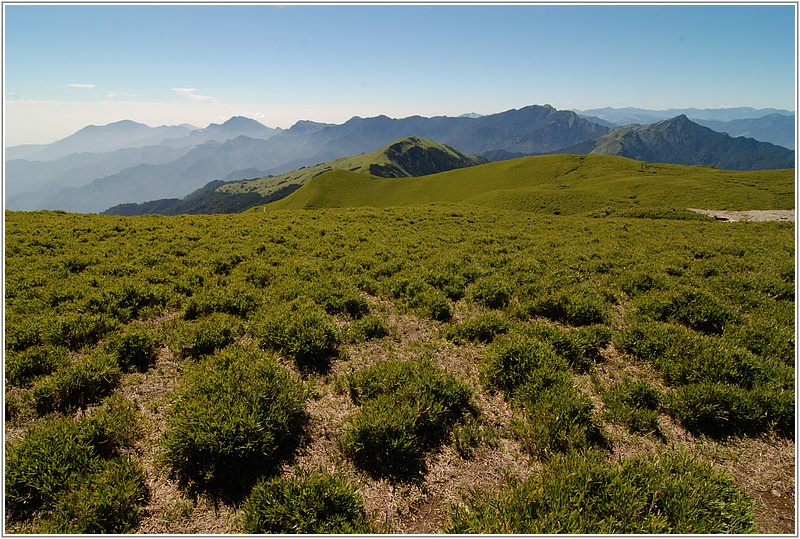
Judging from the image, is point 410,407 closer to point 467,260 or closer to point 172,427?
point 172,427

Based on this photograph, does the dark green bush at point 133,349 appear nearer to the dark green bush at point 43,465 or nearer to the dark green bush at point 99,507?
the dark green bush at point 43,465

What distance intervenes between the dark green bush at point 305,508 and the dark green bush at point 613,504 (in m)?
1.35

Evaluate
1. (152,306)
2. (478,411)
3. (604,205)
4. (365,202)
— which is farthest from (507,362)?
(365,202)

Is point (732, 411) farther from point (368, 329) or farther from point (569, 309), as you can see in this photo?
point (368, 329)

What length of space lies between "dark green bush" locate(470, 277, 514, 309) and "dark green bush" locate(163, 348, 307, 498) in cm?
676

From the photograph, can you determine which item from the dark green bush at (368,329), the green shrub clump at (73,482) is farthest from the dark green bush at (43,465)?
the dark green bush at (368,329)

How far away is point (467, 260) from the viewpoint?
15.6m

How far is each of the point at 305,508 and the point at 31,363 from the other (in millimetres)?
7203

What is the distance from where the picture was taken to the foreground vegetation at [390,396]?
4688 millimetres

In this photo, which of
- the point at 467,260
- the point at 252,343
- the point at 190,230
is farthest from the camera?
the point at 190,230

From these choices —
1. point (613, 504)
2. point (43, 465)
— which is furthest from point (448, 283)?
point (43, 465)

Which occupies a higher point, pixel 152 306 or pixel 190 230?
pixel 190 230

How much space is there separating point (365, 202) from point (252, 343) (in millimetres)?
139596

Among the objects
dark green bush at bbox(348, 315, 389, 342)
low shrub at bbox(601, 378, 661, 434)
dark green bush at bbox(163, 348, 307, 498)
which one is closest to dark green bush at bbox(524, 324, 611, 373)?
low shrub at bbox(601, 378, 661, 434)
